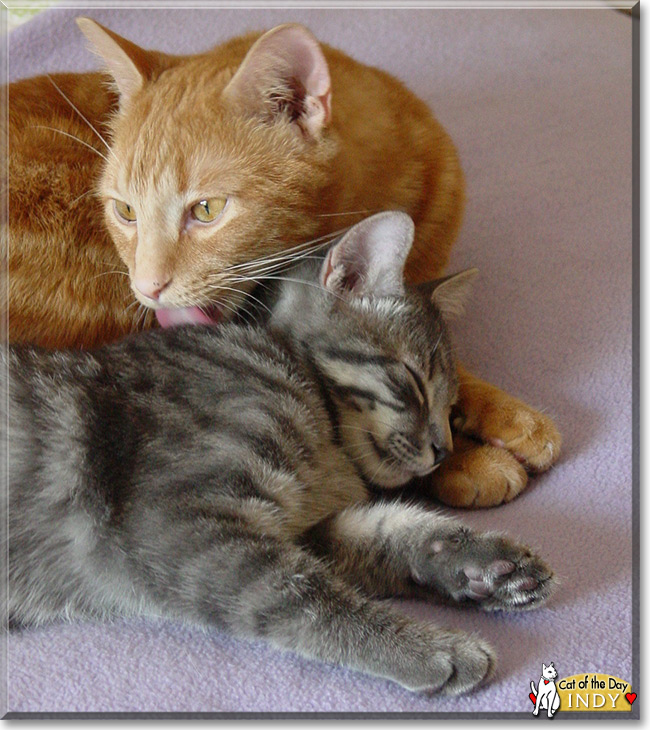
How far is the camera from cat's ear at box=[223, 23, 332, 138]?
1242 millimetres

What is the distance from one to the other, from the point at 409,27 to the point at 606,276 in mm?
1020

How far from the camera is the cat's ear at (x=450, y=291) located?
54.4 inches

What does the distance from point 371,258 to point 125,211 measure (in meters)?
0.43

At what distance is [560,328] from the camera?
167cm

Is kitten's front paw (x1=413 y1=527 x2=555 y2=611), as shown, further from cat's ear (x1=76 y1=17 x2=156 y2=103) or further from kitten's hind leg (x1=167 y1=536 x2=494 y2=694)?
cat's ear (x1=76 y1=17 x2=156 y2=103)

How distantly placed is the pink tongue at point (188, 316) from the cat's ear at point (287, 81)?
13.2 inches

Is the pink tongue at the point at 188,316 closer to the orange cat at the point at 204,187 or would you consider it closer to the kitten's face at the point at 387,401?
the orange cat at the point at 204,187

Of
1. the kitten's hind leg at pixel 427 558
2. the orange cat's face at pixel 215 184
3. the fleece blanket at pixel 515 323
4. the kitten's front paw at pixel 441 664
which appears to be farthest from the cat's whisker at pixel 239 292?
the kitten's front paw at pixel 441 664

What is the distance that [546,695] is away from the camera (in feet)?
3.01

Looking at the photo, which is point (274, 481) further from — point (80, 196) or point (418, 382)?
point (80, 196)

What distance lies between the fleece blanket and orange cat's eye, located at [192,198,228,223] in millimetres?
604

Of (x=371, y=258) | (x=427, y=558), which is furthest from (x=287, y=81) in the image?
(x=427, y=558)

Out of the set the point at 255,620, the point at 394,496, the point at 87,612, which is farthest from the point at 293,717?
the point at 394,496

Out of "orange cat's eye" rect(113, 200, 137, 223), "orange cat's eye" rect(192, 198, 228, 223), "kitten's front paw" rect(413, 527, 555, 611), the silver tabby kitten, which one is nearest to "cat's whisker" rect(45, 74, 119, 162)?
"orange cat's eye" rect(113, 200, 137, 223)
